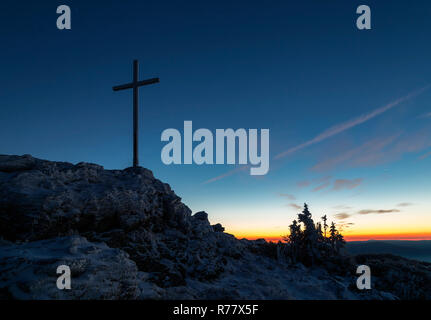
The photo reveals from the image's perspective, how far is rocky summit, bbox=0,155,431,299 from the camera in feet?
24.2

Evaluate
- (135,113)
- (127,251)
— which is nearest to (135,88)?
(135,113)

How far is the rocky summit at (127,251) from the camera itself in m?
7.37

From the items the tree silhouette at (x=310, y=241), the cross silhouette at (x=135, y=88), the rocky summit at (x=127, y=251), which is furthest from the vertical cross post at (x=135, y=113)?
the tree silhouette at (x=310, y=241)

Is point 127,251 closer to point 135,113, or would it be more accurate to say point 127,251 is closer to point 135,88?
point 135,113

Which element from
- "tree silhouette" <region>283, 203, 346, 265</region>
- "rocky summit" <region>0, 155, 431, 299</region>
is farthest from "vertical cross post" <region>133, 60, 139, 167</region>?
"tree silhouette" <region>283, 203, 346, 265</region>

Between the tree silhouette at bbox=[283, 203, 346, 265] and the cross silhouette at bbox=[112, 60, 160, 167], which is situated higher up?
the cross silhouette at bbox=[112, 60, 160, 167]

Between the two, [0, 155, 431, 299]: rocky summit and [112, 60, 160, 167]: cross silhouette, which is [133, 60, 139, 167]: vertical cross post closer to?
[112, 60, 160, 167]: cross silhouette

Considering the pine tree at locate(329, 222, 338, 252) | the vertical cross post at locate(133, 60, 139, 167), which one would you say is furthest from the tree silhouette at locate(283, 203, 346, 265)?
the vertical cross post at locate(133, 60, 139, 167)

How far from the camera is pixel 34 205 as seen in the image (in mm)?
11148

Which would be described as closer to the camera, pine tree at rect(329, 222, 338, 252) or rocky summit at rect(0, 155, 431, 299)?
rocky summit at rect(0, 155, 431, 299)

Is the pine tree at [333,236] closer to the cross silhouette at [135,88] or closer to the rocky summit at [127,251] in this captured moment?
the rocky summit at [127,251]

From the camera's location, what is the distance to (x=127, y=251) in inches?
467
